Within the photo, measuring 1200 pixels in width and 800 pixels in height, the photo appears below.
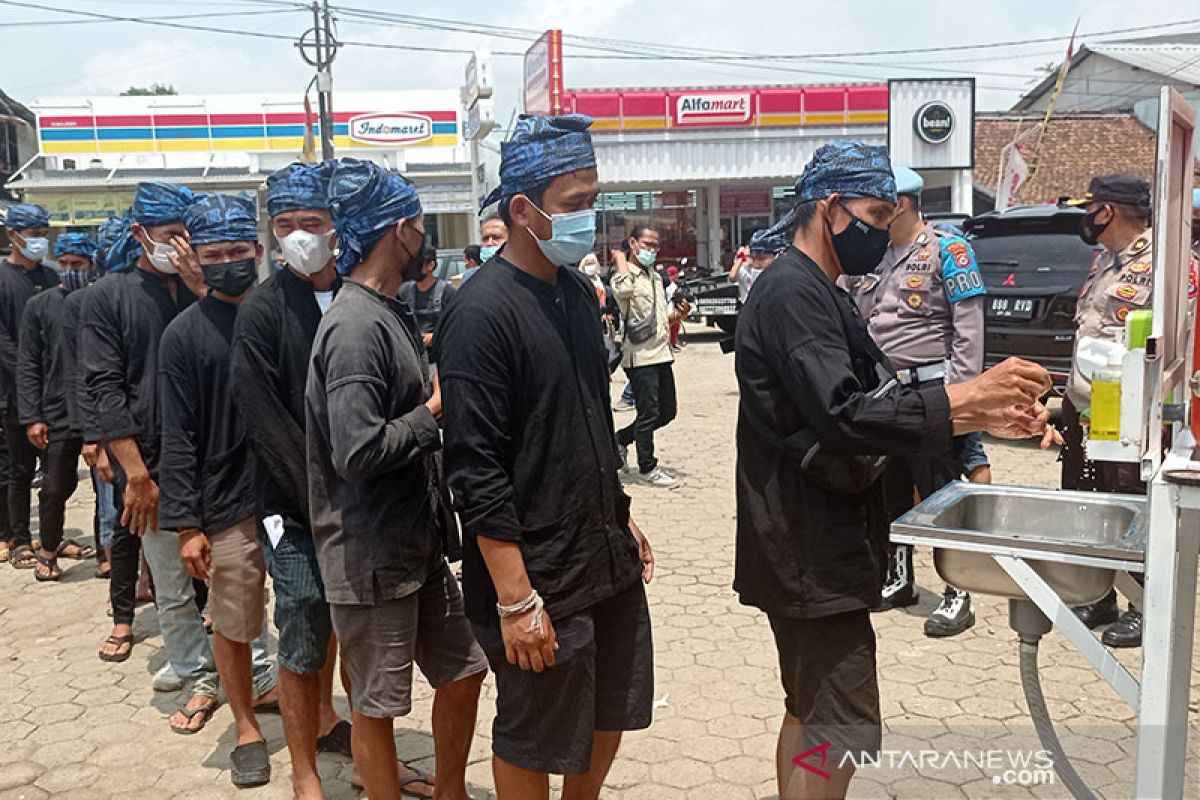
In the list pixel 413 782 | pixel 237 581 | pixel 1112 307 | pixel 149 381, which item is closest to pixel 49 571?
pixel 149 381

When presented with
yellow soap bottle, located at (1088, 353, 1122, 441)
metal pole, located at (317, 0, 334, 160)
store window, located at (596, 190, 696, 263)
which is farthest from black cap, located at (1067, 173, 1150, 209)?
store window, located at (596, 190, 696, 263)

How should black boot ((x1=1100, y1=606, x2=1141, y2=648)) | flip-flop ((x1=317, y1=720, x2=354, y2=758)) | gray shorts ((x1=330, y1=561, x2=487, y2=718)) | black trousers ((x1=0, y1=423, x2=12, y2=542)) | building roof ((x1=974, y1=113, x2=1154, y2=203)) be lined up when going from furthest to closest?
building roof ((x1=974, y1=113, x2=1154, y2=203))
black trousers ((x1=0, y1=423, x2=12, y2=542))
black boot ((x1=1100, y1=606, x2=1141, y2=648))
flip-flop ((x1=317, y1=720, x2=354, y2=758))
gray shorts ((x1=330, y1=561, x2=487, y2=718))

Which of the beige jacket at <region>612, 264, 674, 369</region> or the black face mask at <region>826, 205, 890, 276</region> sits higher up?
the black face mask at <region>826, 205, 890, 276</region>

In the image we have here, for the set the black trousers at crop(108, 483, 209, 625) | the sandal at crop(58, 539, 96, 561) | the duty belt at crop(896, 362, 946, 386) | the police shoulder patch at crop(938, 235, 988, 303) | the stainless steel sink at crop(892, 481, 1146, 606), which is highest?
the police shoulder patch at crop(938, 235, 988, 303)

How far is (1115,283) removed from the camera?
177 inches

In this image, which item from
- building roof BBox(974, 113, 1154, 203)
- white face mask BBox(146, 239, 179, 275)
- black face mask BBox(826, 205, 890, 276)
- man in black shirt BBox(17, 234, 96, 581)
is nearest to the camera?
black face mask BBox(826, 205, 890, 276)

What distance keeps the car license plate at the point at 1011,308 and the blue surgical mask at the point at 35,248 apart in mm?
7199

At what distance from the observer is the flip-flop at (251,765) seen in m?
3.72

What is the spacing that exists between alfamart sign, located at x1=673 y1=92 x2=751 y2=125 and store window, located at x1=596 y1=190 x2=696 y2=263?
3.61 meters

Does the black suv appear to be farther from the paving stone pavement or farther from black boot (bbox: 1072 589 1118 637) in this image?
black boot (bbox: 1072 589 1118 637)

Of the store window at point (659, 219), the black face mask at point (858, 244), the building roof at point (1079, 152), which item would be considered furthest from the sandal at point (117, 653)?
the building roof at point (1079, 152)

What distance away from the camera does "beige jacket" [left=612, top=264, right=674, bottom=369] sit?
7.95 meters

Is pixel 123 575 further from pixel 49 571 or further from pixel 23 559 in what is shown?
pixel 23 559

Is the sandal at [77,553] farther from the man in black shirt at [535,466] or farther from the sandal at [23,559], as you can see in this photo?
the man in black shirt at [535,466]
